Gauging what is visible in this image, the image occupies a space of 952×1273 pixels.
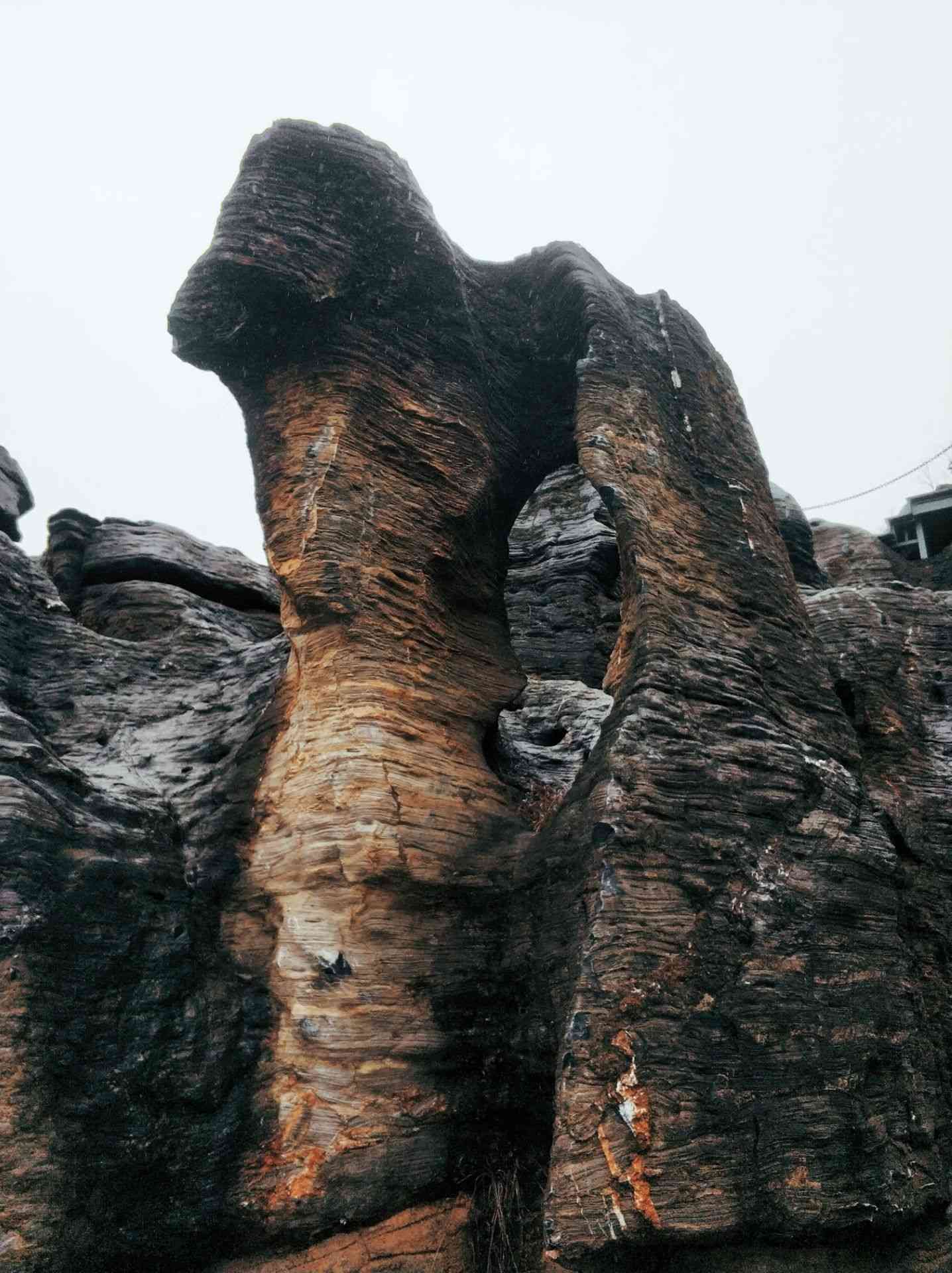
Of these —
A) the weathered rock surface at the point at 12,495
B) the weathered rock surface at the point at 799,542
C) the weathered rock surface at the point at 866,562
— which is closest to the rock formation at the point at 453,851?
the weathered rock surface at the point at 12,495

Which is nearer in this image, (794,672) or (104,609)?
(794,672)

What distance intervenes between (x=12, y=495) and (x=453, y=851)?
5.74m

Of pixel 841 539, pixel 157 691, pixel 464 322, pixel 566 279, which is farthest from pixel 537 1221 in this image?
pixel 841 539

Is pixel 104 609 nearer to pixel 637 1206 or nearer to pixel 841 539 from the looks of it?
pixel 637 1206

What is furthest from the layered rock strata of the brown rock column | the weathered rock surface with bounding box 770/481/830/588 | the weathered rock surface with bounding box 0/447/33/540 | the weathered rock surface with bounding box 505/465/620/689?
the weathered rock surface with bounding box 770/481/830/588

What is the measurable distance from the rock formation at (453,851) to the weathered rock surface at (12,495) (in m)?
1.58

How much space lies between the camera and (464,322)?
28.3ft

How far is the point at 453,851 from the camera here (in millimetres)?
6840

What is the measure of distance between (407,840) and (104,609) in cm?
484

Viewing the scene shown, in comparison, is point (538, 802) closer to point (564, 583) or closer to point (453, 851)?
point (453, 851)

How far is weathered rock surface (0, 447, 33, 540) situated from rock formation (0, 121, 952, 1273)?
158 centimetres

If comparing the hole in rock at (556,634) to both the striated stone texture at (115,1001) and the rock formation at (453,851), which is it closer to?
the rock formation at (453,851)

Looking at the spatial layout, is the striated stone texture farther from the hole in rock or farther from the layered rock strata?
the hole in rock

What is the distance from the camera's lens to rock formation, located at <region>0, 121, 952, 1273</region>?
5.52 m
